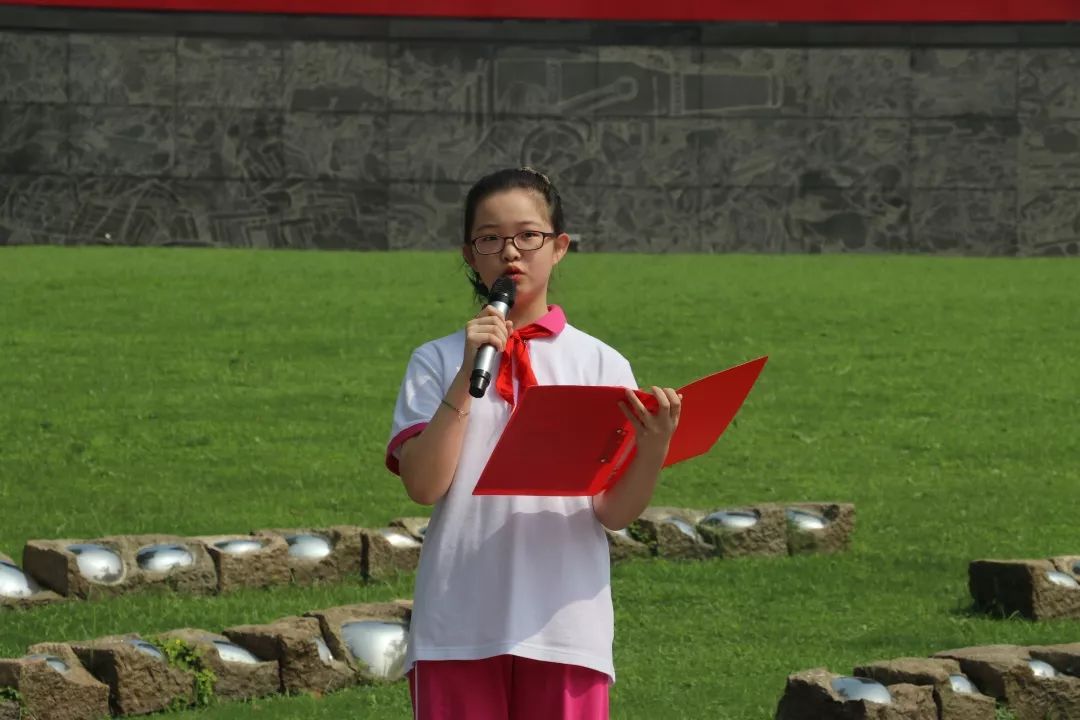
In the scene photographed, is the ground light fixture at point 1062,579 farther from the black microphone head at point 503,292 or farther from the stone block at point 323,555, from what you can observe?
the black microphone head at point 503,292

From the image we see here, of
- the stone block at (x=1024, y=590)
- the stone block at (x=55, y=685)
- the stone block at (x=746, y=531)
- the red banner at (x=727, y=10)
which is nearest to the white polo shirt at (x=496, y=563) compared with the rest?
the stone block at (x=55, y=685)

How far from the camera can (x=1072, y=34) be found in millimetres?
24031

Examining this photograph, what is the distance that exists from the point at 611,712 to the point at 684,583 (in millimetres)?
2201

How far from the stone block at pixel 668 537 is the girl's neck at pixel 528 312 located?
5.17 metres

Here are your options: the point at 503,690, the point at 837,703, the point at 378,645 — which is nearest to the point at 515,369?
the point at 503,690

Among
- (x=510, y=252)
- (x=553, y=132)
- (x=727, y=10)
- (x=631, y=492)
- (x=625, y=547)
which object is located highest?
(x=727, y=10)

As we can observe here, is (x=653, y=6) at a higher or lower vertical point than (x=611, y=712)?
higher

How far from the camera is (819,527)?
9352mm

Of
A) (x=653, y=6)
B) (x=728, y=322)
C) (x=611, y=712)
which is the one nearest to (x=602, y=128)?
(x=653, y=6)

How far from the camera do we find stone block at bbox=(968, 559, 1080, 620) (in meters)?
7.75

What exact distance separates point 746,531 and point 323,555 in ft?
6.53

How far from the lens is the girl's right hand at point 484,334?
363 centimetres

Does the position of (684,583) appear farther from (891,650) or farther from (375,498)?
(375,498)

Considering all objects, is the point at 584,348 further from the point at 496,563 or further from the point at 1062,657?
the point at 1062,657
